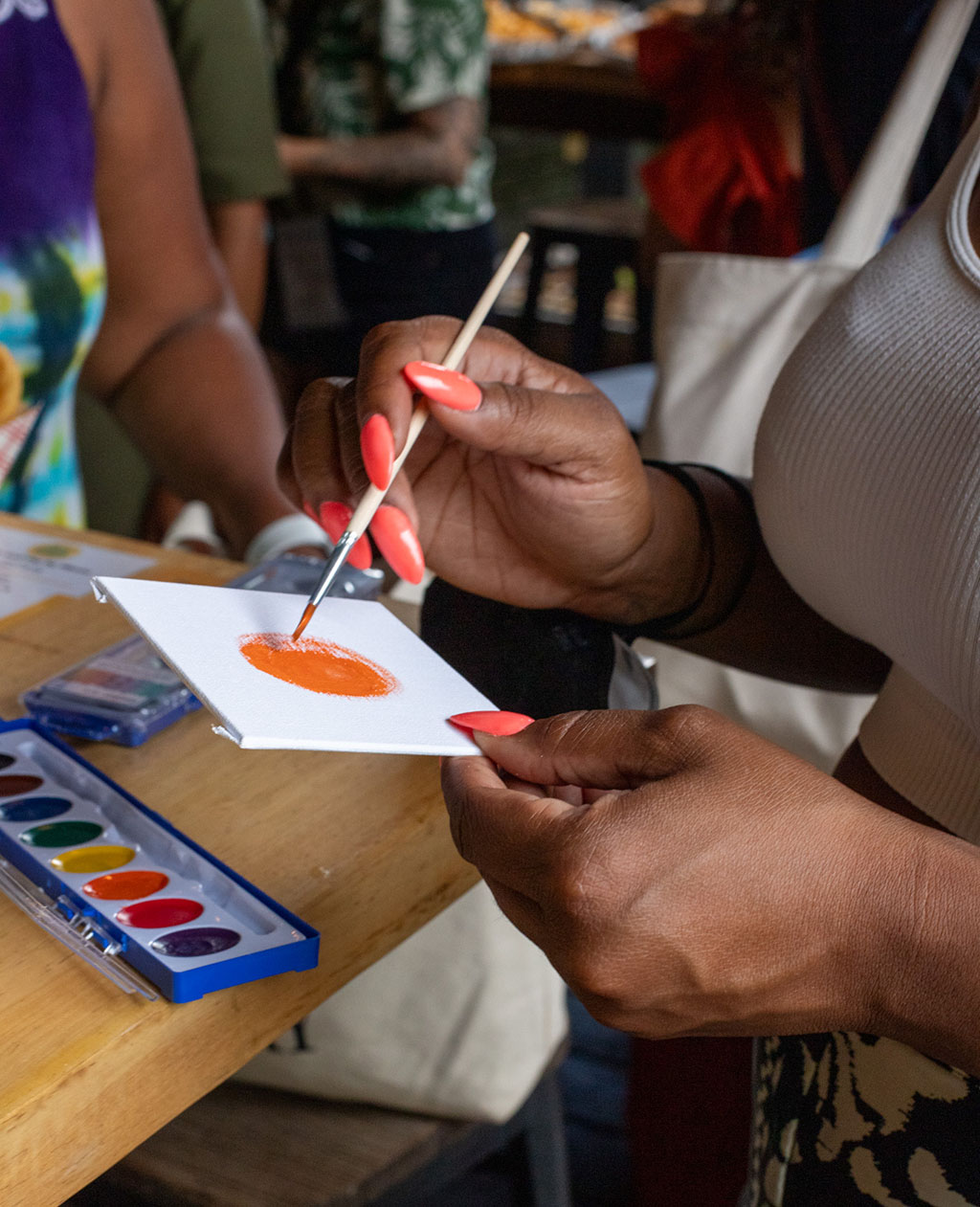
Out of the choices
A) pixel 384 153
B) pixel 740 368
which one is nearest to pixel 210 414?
pixel 740 368

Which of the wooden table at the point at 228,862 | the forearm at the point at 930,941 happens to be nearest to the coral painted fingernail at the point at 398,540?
the wooden table at the point at 228,862

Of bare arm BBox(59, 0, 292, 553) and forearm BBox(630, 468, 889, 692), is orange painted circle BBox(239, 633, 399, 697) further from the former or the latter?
bare arm BBox(59, 0, 292, 553)

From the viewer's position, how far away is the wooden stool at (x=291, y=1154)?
90cm

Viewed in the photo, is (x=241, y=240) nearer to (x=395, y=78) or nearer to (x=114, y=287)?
(x=395, y=78)

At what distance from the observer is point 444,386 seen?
0.53 meters

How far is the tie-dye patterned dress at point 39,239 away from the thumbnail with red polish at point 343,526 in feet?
1.49

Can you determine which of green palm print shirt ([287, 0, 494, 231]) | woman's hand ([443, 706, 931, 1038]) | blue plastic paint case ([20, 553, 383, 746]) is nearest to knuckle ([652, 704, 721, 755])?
woman's hand ([443, 706, 931, 1038])

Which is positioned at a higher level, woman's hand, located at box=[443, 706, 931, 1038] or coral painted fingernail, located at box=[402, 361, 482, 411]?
coral painted fingernail, located at box=[402, 361, 482, 411]

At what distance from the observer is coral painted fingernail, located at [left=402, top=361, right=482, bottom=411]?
526mm

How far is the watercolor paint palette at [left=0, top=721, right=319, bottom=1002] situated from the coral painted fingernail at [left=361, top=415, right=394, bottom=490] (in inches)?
7.2

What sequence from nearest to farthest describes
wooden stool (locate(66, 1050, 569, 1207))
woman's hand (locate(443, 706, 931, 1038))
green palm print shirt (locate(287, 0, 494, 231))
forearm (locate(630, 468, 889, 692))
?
1. woman's hand (locate(443, 706, 931, 1038))
2. forearm (locate(630, 468, 889, 692))
3. wooden stool (locate(66, 1050, 569, 1207))
4. green palm print shirt (locate(287, 0, 494, 231))

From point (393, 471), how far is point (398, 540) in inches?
1.3

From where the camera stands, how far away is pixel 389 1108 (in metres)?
0.99

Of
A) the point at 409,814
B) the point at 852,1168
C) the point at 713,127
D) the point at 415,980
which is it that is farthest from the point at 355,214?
the point at 852,1168
